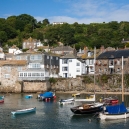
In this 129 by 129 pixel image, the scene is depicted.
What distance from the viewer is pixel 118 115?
4341cm

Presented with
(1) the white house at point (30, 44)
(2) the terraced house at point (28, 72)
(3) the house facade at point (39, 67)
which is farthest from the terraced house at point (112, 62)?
(1) the white house at point (30, 44)

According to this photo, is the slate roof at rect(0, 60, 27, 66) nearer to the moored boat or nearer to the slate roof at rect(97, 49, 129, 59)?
the slate roof at rect(97, 49, 129, 59)

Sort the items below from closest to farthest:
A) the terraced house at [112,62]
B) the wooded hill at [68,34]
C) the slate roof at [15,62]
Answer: the slate roof at [15,62]
the terraced house at [112,62]
the wooded hill at [68,34]

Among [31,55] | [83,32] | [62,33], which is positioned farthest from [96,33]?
[31,55]

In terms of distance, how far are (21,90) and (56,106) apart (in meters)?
23.0

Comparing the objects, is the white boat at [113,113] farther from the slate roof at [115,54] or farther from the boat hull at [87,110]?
the slate roof at [115,54]

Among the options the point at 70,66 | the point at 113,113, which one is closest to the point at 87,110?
the point at 113,113

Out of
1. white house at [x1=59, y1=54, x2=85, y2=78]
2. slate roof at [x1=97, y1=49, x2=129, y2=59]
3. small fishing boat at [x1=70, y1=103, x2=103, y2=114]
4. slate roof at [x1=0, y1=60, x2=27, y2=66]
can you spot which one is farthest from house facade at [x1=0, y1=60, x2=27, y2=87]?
small fishing boat at [x1=70, y1=103, x2=103, y2=114]

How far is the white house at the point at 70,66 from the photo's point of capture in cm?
8462

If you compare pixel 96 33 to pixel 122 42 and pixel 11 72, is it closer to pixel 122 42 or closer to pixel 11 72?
pixel 122 42

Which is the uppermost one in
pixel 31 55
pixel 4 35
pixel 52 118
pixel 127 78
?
pixel 4 35

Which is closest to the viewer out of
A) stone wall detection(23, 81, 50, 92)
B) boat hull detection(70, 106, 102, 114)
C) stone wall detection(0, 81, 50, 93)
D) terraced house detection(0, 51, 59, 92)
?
boat hull detection(70, 106, 102, 114)

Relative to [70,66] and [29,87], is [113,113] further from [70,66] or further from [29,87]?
[70,66]

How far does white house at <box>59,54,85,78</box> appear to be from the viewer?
84.6m
